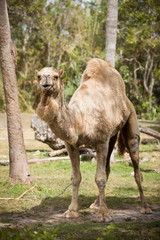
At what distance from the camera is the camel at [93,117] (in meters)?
4.40

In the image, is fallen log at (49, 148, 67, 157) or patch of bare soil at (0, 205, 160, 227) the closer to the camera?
patch of bare soil at (0, 205, 160, 227)

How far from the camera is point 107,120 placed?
554 centimetres

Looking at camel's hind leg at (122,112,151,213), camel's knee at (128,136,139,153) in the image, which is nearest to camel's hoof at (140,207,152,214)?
camel's hind leg at (122,112,151,213)

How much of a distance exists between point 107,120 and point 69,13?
92.7ft

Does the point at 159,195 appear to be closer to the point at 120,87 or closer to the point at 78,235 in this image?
the point at 120,87

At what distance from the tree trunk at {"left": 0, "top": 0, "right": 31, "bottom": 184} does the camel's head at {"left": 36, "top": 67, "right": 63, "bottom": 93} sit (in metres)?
3.62

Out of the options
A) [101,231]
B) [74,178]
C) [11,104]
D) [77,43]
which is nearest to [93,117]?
[74,178]

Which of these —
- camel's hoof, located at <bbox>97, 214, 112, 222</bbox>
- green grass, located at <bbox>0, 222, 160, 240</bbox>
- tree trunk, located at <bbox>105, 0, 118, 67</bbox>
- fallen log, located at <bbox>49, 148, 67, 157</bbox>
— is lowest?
fallen log, located at <bbox>49, 148, 67, 157</bbox>

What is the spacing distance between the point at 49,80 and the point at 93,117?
4.40ft

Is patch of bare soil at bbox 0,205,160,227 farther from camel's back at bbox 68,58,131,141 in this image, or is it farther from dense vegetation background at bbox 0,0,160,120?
dense vegetation background at bbox 0,0,160,120

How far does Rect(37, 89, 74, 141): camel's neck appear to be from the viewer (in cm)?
437

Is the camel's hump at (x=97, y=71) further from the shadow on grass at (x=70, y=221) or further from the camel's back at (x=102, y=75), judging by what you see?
the shadow on grass at (x=70, y=221)

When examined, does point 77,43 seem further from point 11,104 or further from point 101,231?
point 101,231

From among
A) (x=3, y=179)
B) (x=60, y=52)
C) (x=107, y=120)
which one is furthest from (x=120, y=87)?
(x=60, y=52)
